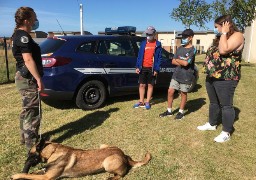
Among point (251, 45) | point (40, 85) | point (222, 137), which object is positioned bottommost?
point (222, 137)

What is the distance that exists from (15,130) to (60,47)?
1894mm

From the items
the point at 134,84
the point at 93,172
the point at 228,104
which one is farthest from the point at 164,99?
the point at 93,172

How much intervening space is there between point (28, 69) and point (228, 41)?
281 cm

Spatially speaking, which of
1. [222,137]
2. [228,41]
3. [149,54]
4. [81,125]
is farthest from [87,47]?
[222,137]

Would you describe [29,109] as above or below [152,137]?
above

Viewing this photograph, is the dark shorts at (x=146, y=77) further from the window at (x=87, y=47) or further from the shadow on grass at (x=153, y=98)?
the window at (x=87, y=47)

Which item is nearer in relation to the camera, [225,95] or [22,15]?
[22,15]

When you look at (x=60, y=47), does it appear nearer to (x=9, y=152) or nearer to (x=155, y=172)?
(x=9, y=152)

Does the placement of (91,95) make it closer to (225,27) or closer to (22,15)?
→ (22,15)

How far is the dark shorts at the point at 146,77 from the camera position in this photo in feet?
20.5

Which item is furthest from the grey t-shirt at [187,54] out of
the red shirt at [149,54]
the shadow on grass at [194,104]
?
the shadow on grass at [194,104]

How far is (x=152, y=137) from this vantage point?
4.87m

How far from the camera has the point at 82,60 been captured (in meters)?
5.99

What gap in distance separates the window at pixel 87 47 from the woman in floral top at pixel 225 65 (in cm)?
264
